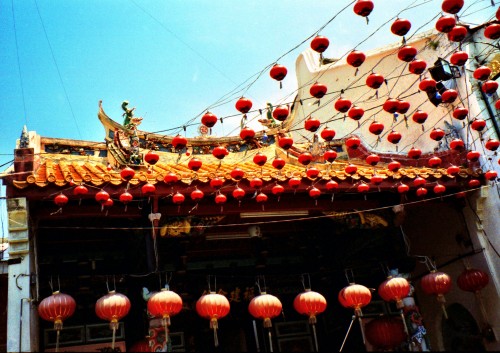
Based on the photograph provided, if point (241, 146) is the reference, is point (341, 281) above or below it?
below

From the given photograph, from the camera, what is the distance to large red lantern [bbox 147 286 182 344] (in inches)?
281

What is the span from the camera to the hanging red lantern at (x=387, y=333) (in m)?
8.78

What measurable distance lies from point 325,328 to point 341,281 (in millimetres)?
1456

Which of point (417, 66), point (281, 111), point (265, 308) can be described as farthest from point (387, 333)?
point (417, 66)

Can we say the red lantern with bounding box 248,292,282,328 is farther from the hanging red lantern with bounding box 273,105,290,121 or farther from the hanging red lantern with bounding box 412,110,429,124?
the hanging red lantern with bounding box 412,110,429,124

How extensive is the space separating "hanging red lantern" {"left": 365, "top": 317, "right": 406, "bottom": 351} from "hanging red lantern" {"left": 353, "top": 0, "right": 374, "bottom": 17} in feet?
17.9

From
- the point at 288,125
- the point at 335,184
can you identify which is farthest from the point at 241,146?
the point at 335,184

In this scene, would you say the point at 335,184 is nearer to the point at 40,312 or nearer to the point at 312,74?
the point at 40,312

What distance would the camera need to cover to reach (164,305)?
7133 millimetres

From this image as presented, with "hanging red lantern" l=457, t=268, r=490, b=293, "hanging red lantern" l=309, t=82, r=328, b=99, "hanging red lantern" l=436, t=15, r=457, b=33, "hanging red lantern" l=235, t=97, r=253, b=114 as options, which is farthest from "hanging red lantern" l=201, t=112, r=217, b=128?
"hanging red lantern" l=457, t=268, r=490, b=293

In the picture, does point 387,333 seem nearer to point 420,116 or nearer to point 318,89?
point 420,116

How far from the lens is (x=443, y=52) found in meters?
12.7

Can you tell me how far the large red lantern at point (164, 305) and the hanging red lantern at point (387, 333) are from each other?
A: 389 centimetres

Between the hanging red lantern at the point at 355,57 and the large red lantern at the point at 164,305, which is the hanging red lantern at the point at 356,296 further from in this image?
the hanging red lantern at the point at 355,57
